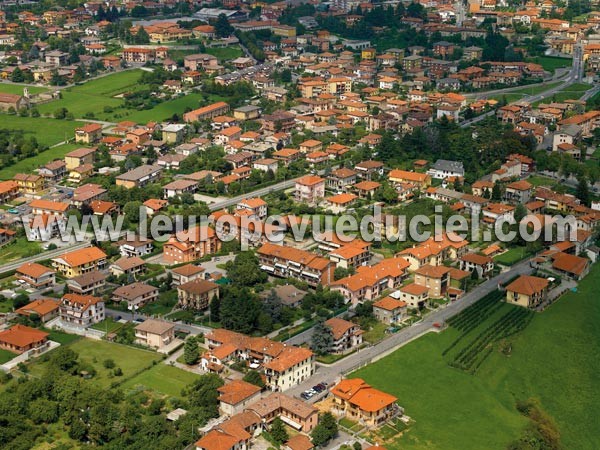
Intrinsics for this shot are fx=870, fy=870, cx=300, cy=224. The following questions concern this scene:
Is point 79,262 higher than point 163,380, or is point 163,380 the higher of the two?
point 79,262

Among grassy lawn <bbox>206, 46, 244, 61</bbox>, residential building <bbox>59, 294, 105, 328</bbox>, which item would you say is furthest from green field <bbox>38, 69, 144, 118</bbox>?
residential building <bbox>59, 294, 105, 328</bbox>

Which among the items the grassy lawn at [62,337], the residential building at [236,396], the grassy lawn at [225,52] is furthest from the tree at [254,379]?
the grassy lawn at [225,52]

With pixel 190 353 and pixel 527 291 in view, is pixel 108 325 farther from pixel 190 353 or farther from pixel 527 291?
pixel 527 291

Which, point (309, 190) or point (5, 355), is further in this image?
point (309, 190)

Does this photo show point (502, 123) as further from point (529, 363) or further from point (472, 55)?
point (529, 363)

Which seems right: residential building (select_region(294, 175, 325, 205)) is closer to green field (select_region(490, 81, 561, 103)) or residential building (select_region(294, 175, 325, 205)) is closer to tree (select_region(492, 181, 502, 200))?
tree (select_region(492, 181, 502, 200))

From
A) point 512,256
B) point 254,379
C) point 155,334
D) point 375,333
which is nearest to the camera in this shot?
point 254,379

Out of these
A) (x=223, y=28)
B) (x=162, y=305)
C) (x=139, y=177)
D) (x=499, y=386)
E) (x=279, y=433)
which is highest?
(x=223, y=28)

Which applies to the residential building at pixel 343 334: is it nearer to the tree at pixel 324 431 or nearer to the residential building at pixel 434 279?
the tree at pixel 324 431

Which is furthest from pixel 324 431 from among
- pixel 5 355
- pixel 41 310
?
pixel 41 310
